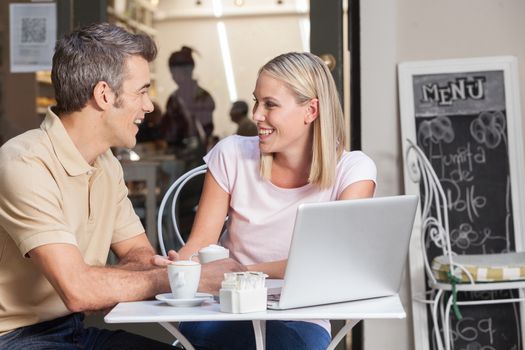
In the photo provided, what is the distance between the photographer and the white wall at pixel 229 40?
4.26m

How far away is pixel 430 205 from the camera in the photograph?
Result: 359 cm

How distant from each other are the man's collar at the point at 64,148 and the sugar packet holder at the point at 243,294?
1.74 ft

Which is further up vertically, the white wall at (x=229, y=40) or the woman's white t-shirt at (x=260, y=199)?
the white wall at (x=229, y=40)

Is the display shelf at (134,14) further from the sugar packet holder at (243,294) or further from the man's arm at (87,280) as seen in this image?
the sugar packet holder at (243,294)

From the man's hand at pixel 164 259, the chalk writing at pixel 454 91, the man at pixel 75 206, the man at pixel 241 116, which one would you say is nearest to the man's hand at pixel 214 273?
the man at pixel 75 206

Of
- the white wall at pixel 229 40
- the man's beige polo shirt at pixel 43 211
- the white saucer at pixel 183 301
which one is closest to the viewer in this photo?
the white saucer at pixel 183 301

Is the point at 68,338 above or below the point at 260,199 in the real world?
below

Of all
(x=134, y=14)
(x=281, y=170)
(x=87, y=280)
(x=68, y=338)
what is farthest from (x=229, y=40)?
(x=87, y=280)

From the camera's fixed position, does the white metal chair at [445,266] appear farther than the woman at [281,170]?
Yes

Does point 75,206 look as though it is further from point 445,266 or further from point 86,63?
point 445,266

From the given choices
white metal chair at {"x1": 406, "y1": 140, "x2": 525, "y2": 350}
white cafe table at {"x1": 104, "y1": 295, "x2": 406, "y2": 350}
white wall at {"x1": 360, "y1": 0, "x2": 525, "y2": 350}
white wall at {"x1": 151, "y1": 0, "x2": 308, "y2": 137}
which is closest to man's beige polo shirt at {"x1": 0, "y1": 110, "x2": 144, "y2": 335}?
white cafe table at {"x1": 104, "y1": 295, "x2": 406, "y2": 350}

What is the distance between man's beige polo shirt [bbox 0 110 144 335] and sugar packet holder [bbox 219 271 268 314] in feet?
1.28

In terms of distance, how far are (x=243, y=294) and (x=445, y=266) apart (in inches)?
69.6

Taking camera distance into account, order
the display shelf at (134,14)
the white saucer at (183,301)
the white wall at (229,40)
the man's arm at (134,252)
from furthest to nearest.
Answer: the display shelf at (134,14) → the white wall at (229,40) → the man's arm at (134,252) → the white saucer at (183,301)
